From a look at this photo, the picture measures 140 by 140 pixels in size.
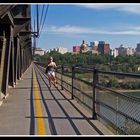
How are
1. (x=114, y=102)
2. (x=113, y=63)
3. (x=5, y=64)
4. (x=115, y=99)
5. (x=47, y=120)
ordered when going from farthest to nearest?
(x=113, y=63) → (x=5, y=64) → (x=47, y=120) → (x=114, y=102) → (x=115, y=99)

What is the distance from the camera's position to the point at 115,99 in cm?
950

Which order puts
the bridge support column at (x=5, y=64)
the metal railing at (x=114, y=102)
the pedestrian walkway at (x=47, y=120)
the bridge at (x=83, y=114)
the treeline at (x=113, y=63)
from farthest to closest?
the bridge support column at (x=5, y=64), the treeline at (x=113, y=63), the pedestrian walkway at (x=47, y=120), the bridge at (x=83, y=114), the metal railing at (x=114, y=102)

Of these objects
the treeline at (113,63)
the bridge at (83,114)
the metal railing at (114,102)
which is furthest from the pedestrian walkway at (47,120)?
the treeline at (113,63)

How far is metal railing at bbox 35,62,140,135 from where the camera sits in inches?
313

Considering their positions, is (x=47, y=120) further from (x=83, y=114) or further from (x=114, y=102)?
(x=114, y=102)

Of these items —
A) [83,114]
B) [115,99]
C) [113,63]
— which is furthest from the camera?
[113,63]

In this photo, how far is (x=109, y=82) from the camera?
10.4 m

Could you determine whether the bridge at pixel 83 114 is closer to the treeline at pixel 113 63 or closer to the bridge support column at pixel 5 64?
the bridge support column at pixel 5 64

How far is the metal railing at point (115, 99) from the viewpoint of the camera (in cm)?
794

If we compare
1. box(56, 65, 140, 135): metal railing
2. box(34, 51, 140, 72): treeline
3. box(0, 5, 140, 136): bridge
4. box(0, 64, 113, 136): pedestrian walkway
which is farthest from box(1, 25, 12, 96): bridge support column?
box(56, 65, 140, 135): metal railing

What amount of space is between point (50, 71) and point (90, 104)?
14.2 meters

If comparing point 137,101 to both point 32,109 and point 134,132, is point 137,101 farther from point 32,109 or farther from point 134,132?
point 32,109

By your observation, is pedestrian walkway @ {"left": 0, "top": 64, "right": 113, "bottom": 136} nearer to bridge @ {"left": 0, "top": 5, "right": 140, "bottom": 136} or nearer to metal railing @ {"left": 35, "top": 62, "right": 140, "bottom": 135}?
bridge @ {"left": 0, "top": 5, "right": 140, "bottom": 136}

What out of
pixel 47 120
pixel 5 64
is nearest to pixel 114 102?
pixel 47 120
